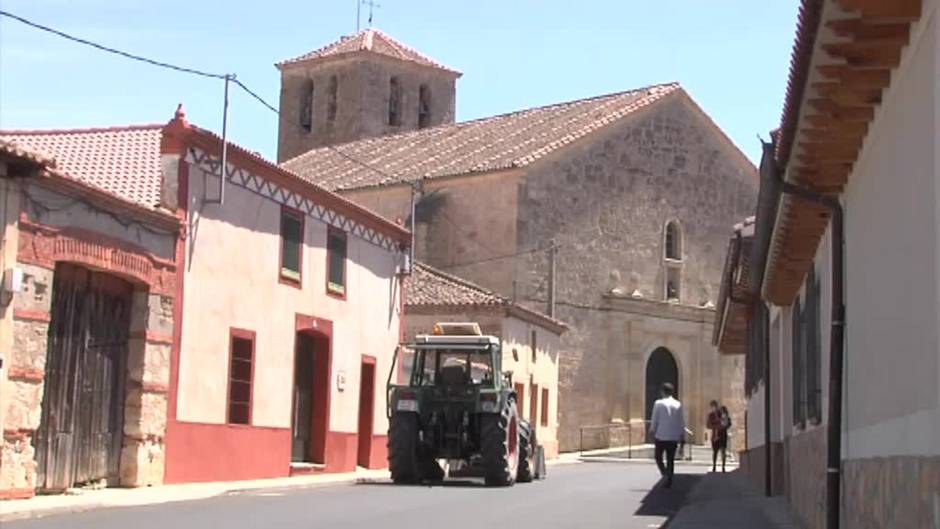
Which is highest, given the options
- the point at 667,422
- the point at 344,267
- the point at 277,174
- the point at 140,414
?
the point at 277,174

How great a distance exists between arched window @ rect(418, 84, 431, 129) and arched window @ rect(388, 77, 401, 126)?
1128mm

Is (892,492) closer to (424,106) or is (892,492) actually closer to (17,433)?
(17,433)

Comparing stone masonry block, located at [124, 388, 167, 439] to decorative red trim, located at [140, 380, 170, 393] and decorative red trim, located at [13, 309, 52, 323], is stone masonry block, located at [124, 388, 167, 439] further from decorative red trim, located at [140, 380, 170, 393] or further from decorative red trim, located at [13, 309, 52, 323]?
decorative red trim, located at [13, 309, 52, 323]

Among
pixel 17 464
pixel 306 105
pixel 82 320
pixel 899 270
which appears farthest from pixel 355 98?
pixel 899 270

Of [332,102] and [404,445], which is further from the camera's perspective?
[332,102]

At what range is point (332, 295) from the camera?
26125mm

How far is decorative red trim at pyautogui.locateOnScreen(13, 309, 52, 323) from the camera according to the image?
51.7 feet

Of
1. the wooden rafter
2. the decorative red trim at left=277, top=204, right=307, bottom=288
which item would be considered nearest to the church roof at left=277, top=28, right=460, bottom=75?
the decorative red trim at left=277, top=204, right=307, bottom=288

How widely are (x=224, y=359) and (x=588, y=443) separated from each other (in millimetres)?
23231

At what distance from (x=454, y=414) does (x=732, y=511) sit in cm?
685

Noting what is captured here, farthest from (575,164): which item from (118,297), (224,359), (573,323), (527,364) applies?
(118,297)

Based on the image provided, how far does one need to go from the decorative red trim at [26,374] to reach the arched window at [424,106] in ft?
152

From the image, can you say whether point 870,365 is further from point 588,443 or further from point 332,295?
point 588,443

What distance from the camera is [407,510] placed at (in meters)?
15.1
